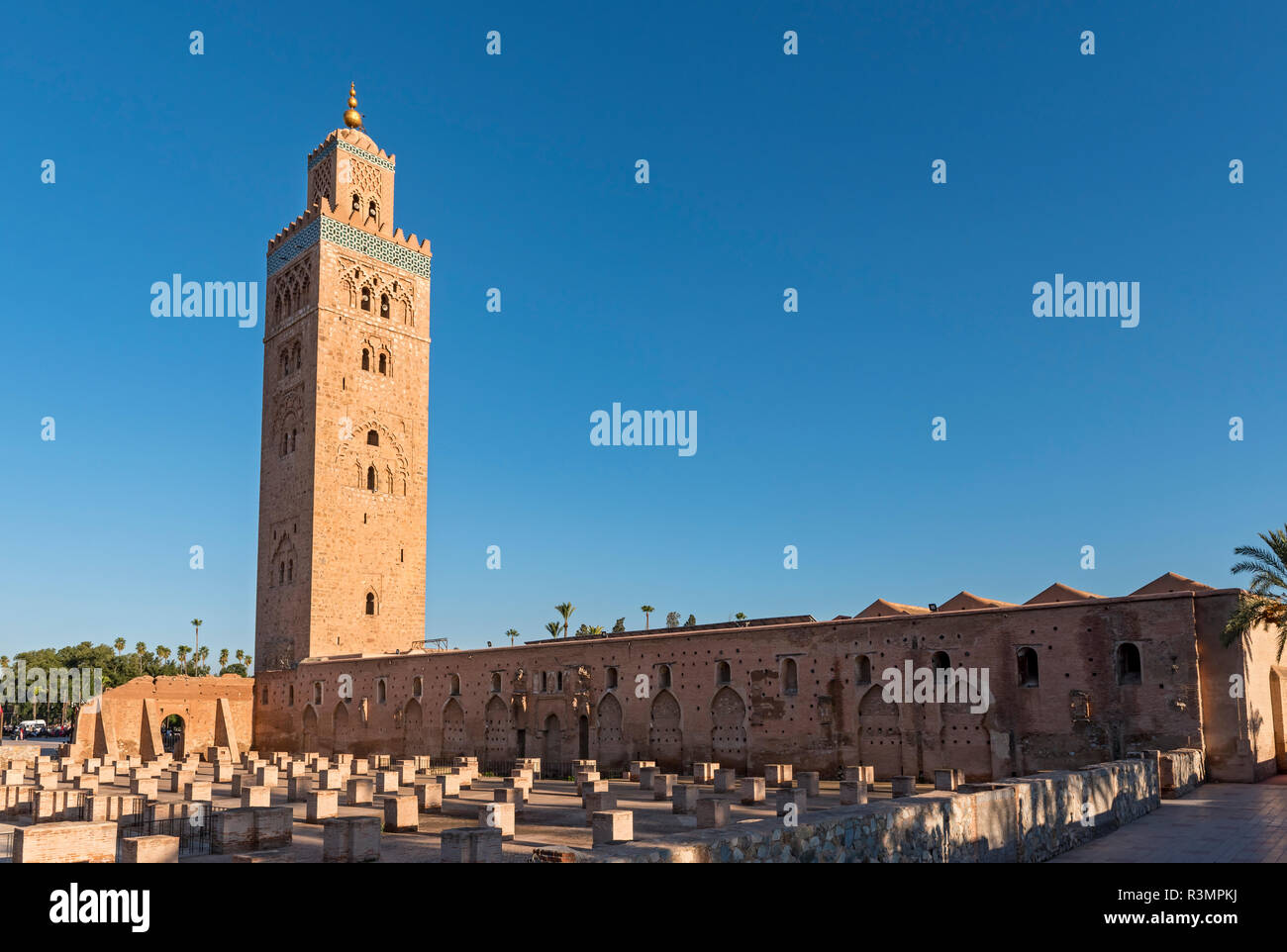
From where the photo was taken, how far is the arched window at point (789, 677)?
23.4 meters

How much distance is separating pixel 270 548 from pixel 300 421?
5.65 m

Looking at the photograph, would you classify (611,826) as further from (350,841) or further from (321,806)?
(321,806)

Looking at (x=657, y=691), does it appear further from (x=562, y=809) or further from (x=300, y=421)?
(x=300, y=421)

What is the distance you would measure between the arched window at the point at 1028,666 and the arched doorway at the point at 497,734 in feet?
52.8

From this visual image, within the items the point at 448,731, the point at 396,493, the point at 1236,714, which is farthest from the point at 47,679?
the point at 1236,714

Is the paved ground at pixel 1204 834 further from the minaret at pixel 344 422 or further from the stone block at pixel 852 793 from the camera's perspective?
the minaret at pixel 344 422

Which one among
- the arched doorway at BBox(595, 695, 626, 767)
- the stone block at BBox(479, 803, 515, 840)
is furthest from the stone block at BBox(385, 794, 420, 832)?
the arched doorway at BBox(595, 695, 626, 767)

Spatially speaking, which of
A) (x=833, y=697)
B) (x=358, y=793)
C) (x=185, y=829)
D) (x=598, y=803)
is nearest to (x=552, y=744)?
(x=833, y=697)

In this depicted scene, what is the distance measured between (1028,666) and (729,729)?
312 inches

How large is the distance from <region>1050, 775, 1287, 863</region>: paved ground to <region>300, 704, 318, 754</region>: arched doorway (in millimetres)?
30802

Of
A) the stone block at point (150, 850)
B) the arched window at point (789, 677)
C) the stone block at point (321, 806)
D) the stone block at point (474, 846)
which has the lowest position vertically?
the stone block at point (321, 806)

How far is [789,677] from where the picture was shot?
23547 millimetres

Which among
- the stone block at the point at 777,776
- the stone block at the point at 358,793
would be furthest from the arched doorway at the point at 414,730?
the stone block at the point at 777,776
